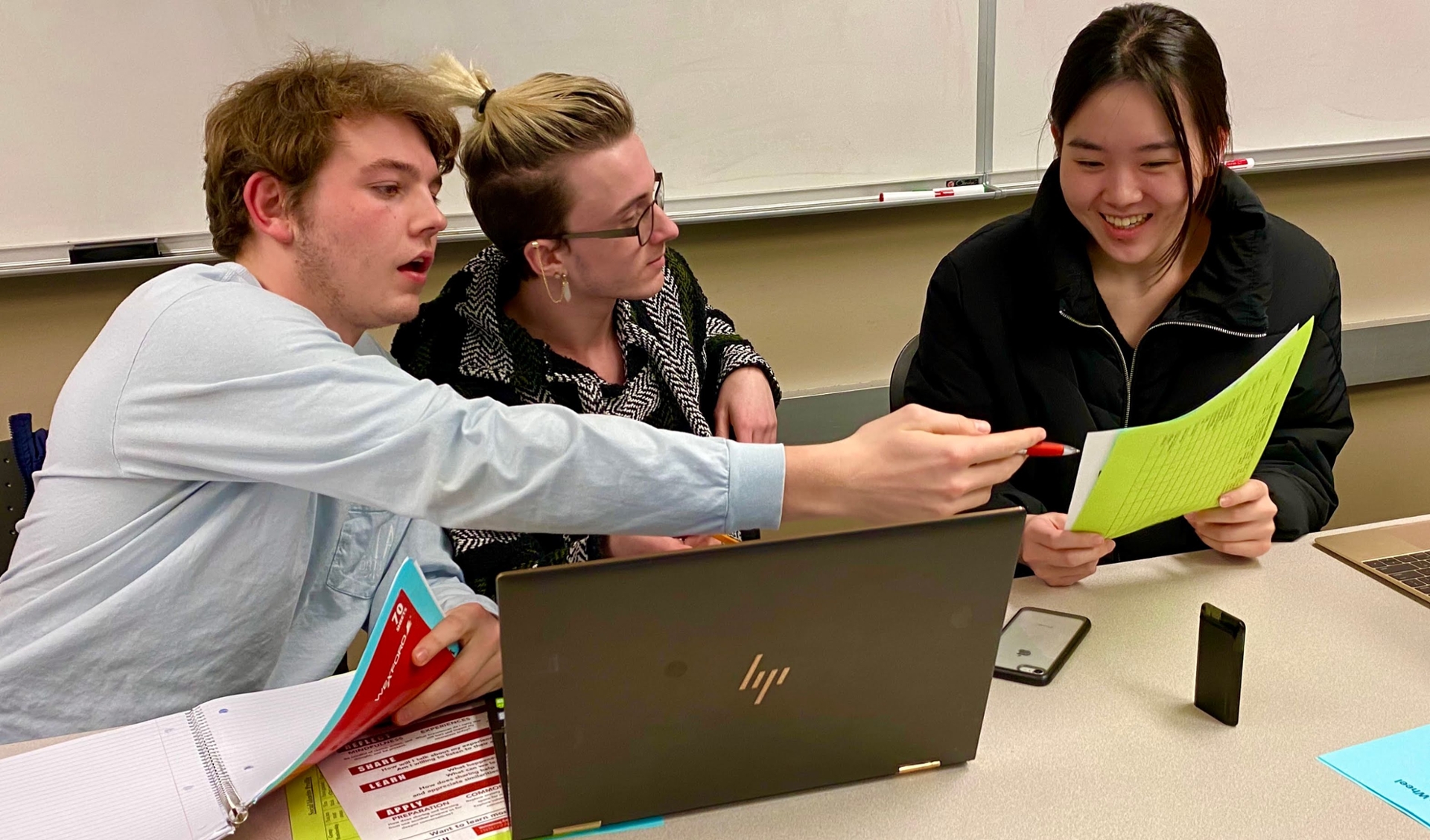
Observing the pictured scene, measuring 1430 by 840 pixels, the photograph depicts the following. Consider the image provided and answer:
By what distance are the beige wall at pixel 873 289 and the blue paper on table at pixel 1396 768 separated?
159 cm

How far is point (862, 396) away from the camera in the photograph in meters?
2.45

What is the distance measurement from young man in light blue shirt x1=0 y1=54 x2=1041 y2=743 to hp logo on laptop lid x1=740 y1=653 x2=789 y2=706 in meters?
0.19

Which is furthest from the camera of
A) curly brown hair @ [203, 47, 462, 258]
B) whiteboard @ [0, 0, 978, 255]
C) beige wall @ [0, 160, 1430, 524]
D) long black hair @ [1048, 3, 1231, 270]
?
beige wall @ [0, 160, 1430, 524]

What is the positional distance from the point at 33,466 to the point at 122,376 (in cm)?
67

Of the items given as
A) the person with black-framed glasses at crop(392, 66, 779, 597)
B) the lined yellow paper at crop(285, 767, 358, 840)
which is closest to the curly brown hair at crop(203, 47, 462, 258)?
the person with black-framed glasses at crop(392, 66, 779, 597)

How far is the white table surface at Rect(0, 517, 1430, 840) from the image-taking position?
0.84 m

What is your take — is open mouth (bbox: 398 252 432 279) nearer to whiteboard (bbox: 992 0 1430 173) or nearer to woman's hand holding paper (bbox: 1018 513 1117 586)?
woman's hand holding paper (bbox: 1018 513 1117 586)

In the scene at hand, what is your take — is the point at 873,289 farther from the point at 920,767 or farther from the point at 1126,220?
the point at 920,767

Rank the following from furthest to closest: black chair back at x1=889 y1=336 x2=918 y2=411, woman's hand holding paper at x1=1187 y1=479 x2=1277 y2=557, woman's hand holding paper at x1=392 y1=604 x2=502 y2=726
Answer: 1. black chair back at x1=889 y1=336 x2=918 y2=411
2. woman's hand holding paper at x1=1187 y1=479 x2=1277 y2=557
3. woman's hand holding paper at x1=392 y1=604 x2=502 y2=726

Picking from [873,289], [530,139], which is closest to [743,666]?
[530,139]

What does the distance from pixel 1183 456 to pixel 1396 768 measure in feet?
1.19

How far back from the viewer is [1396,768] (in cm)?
89

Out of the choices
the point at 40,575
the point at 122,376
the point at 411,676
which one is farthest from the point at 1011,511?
the point at 40,575

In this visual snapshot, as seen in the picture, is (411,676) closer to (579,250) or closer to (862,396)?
(579,250)
